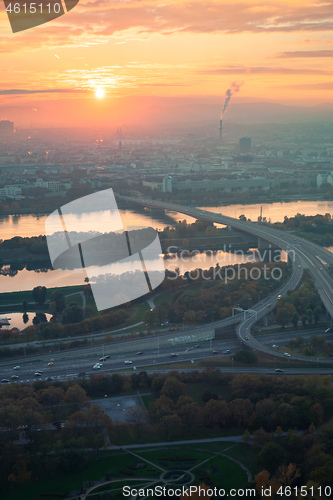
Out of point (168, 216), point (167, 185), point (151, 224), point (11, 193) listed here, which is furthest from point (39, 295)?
point (167, 185)

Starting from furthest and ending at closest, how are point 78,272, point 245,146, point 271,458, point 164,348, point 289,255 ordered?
1. point 245,146
2. point 289,255
3. point 78,272
4. point 164,348
5. point 271,458

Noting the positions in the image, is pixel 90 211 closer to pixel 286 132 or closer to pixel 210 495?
pixel 210 495

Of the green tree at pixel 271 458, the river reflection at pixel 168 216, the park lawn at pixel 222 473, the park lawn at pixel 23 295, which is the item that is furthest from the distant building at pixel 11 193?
the green tree at pixel 271 458

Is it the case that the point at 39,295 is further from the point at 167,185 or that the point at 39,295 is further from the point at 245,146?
the point at 245,146

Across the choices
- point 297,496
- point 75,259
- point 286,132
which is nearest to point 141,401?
point 297,496

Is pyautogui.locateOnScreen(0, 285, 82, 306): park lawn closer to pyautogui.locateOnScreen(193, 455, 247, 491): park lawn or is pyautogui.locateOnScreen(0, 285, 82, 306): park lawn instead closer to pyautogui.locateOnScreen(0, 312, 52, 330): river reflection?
pyautogui.locateOnScreen(0, 312, 52, 330): river reflection

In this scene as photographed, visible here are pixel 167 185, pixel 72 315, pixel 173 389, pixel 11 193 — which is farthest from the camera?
pixel 167 185
